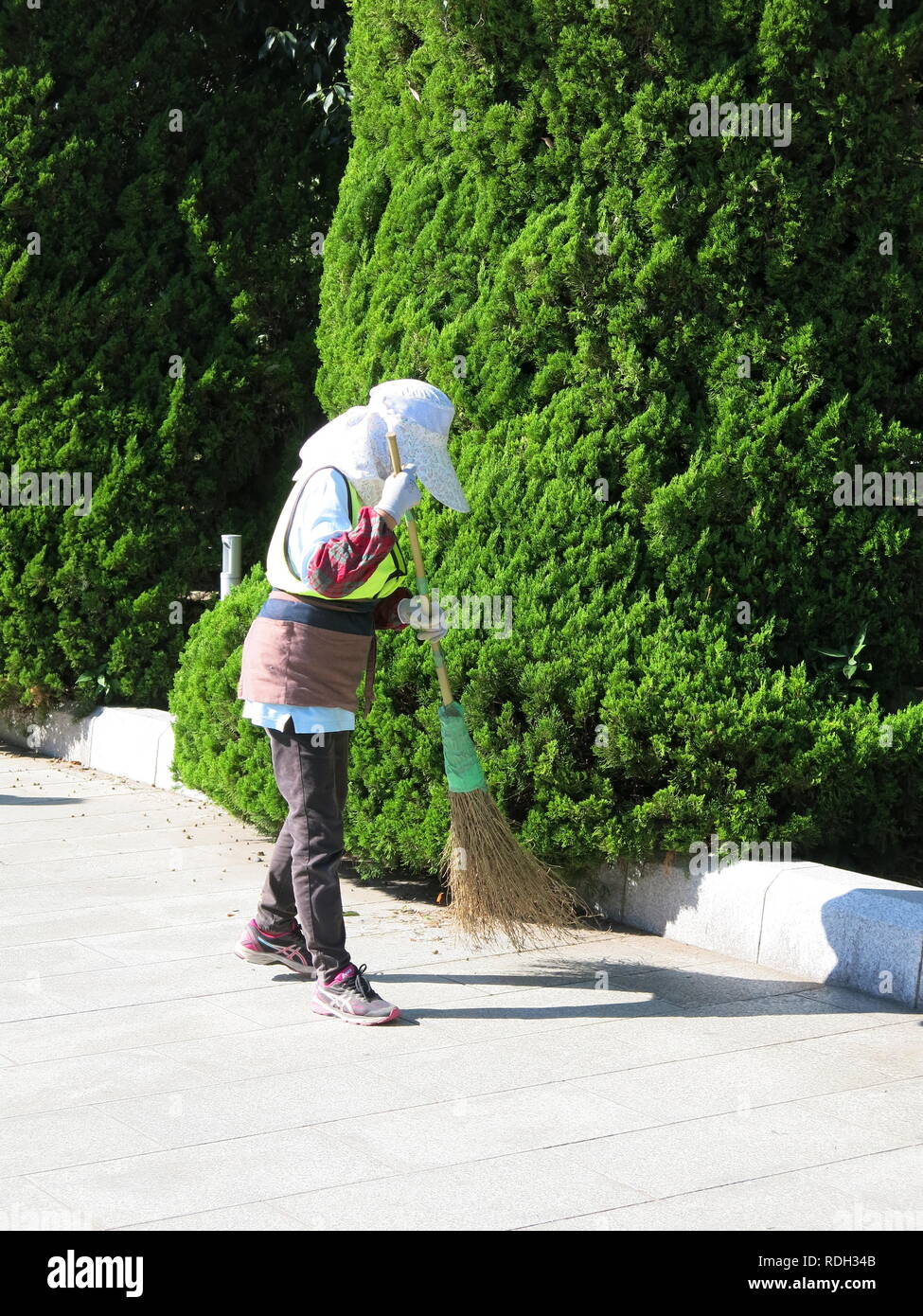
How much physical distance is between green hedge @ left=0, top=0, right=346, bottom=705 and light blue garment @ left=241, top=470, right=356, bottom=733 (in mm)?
4401

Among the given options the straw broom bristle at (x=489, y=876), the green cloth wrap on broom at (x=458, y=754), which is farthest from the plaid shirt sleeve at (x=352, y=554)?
the straw broom bristle at (x=489, y=876)

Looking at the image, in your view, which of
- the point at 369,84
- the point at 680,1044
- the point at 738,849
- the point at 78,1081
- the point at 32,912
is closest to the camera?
the point at 78,1081

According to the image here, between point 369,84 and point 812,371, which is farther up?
point 369,84

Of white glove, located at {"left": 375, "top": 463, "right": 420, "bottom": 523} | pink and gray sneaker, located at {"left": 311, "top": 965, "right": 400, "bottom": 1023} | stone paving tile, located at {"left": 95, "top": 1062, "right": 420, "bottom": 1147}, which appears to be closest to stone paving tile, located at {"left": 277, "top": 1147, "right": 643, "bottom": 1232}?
stone paving tile, located at {"left": 95, "top": 1062, "right": 420, "bottom": 1147}

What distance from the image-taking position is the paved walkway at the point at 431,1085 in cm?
363

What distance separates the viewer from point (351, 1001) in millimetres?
4949

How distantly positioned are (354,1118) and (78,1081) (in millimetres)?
840

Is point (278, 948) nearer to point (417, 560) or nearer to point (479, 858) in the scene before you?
point (479, 858)

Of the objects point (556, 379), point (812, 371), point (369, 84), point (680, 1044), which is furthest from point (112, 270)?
point (680, 1044)

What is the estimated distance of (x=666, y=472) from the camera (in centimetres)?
604

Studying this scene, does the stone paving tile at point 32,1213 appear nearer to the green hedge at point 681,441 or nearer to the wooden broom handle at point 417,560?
the wooden broom handle at point 417,560

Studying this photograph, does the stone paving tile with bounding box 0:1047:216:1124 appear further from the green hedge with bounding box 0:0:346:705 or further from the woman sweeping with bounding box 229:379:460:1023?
the green hedge with bounding box 0:0:346:705

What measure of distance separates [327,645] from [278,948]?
117cm
